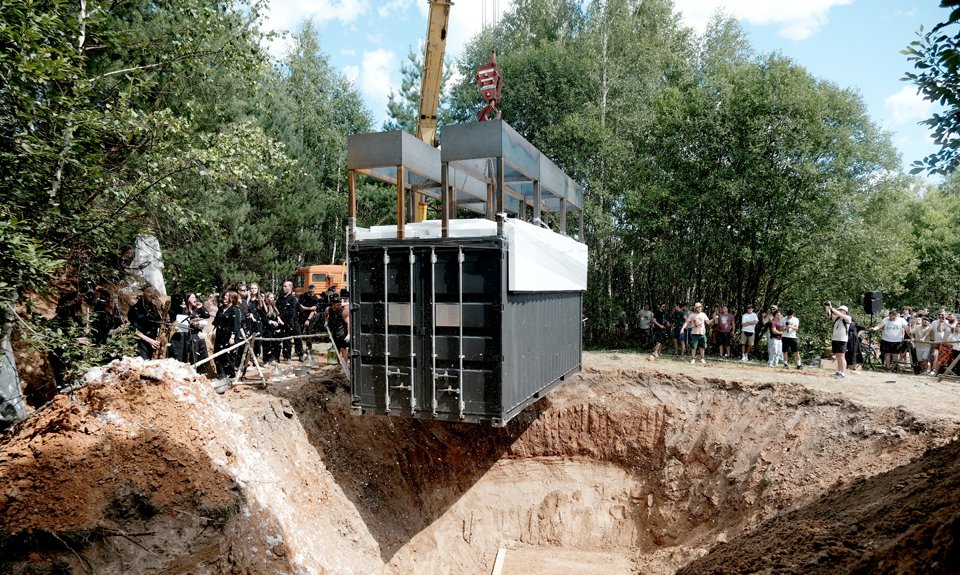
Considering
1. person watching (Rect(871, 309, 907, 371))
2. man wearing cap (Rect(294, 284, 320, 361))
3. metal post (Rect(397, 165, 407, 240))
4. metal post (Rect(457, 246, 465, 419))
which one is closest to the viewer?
metal post (Rect(457, 246, 465, 419))

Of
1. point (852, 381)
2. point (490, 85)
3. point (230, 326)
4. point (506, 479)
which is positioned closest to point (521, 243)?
point (490, 85)

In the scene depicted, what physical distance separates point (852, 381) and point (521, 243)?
8.71 metres

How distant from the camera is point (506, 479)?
35.1ft

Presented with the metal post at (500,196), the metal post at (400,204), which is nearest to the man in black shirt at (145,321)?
the metal post at (400,204)

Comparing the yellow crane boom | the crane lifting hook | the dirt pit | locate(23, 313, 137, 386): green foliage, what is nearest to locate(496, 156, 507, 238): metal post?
the crane lifting hook

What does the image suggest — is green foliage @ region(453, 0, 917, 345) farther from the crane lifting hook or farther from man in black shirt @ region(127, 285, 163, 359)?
man in black shirt @ region(127, 285, 163, 359)

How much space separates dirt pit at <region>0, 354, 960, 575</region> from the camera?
5.66 meters

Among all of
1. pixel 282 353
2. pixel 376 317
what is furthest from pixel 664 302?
pixel 376 317

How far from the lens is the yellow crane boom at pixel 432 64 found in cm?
1095

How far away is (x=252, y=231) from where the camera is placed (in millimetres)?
20984

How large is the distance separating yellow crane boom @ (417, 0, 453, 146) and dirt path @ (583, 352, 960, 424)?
652 centimetres

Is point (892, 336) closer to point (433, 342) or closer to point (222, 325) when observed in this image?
point (433, 342)

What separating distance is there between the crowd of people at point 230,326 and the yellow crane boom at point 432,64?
4271mm

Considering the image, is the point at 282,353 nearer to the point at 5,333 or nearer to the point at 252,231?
the point at 5,333
